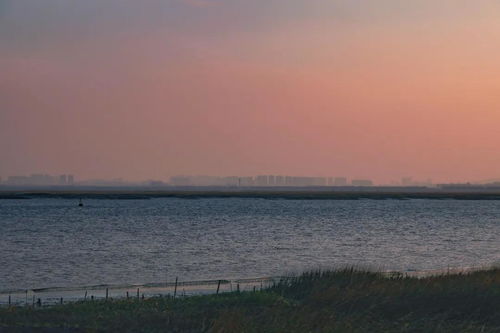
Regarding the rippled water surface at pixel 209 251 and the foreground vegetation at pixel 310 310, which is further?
the rippled water surface at pixel 209 251

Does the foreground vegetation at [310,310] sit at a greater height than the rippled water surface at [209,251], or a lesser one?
greater

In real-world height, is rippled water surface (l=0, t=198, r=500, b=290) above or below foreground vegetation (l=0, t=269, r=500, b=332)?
below

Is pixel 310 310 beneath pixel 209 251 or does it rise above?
above

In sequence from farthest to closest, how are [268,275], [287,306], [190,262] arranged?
[190,262], [268,275], [287,306]

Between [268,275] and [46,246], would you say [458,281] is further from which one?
[46,246]

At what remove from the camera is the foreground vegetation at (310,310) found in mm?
21469

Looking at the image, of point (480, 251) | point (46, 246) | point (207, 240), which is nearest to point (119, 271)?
point (46, 246)

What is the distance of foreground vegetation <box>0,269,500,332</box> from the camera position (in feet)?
70.4

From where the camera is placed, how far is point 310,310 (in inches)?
957

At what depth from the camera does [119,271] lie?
47.8m

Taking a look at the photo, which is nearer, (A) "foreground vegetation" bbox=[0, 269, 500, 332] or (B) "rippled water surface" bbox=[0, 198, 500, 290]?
(A) "foreground vegetation" bbox=[0, 269, 500, 332]

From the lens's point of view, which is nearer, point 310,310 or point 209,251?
point 310,310

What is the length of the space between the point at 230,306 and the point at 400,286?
7.48m

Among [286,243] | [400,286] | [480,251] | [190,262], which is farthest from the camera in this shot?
[286,243]
